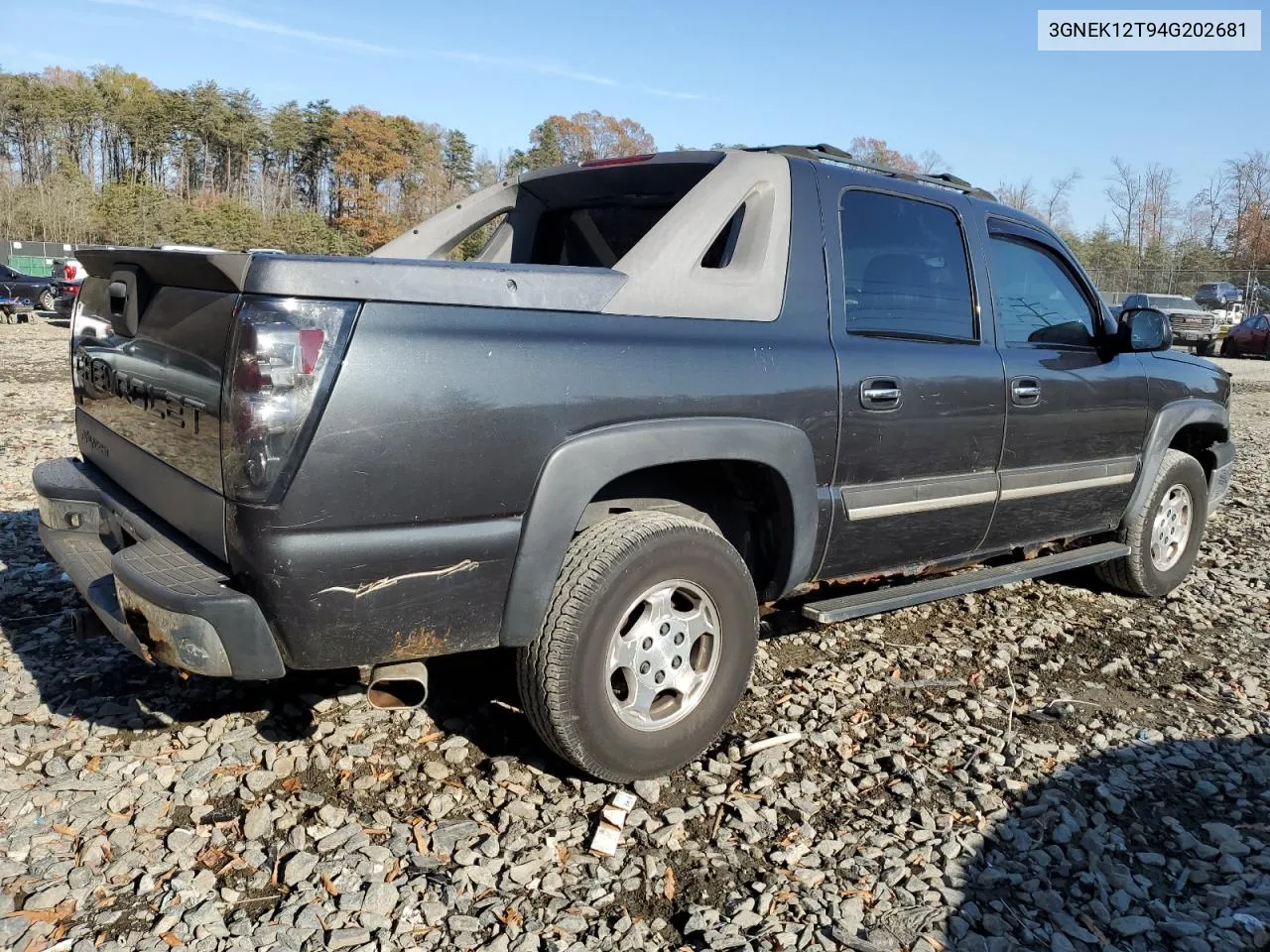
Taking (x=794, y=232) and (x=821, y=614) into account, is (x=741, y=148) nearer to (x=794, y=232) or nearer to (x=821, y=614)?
(x=794, y=232)

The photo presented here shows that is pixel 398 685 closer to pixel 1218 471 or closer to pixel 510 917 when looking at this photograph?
pixel 510 917

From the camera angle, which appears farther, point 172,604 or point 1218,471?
point 1218,471

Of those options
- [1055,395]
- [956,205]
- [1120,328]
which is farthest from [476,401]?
[1120,328]

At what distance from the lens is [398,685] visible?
2.67 m

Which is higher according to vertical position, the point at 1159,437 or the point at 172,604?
the point at 1159,437

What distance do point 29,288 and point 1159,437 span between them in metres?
25.6

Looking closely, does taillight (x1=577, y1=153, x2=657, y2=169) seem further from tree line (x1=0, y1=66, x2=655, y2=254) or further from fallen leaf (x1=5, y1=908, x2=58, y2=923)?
tree line (x1=0, y1=66, x2=655, y2=254)

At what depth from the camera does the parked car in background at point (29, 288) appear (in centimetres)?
2269

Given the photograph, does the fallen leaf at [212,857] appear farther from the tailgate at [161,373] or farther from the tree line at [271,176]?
the tree line at [271,176]

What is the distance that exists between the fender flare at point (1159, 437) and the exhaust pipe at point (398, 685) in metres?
3.66

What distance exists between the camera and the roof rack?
3.51 meters

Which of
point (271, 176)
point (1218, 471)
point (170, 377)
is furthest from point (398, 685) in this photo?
point (271, 176)

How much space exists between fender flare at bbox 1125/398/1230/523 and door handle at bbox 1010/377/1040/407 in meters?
1.07

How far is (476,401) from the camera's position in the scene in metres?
2.47
